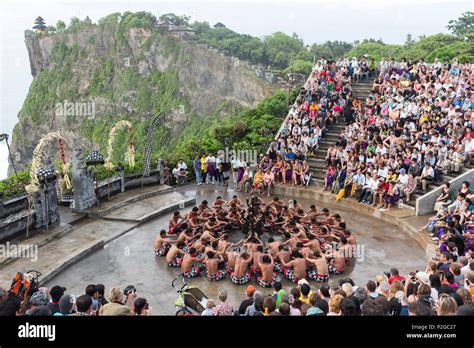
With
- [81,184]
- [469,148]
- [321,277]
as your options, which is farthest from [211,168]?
[469,148]

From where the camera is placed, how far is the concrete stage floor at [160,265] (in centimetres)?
1067

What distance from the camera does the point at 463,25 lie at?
6166cm

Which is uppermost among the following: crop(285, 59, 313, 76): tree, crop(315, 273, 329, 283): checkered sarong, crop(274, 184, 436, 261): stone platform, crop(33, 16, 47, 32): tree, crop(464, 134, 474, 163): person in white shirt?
crop(33, 16, 47, 32): tree

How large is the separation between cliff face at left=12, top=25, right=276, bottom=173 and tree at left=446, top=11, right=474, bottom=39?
89.5ft

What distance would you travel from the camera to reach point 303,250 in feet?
37.2

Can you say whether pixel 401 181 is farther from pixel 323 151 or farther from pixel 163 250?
pixel 163 250

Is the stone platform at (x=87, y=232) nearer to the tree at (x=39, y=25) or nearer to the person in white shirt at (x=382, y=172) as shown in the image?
the person in white shirt at (x=382, y=172)

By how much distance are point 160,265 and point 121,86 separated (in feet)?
269

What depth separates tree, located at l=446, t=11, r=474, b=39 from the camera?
60656mm

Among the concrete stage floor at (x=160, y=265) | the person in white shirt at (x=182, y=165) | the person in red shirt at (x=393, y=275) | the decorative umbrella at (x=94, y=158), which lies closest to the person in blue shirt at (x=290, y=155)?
the person in white shirt at (x=182, y=165)

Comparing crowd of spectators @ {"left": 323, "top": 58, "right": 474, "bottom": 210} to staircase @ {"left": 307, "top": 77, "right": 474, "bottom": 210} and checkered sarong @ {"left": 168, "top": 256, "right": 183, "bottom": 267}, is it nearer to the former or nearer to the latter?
staircase @ {"left": 307, "top": 77, "right": 474, "bottom": 210}

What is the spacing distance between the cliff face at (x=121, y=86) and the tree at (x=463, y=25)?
27.3m

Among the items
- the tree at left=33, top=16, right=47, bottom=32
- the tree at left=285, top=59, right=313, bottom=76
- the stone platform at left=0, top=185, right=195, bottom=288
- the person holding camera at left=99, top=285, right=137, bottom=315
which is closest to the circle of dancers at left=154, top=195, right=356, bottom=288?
the stone platform at left=0, top=185, right=195, bottom=288

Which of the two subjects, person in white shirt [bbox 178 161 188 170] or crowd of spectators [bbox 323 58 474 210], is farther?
person in white shirt [bbox 178 161 188 170]
